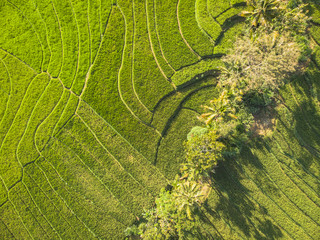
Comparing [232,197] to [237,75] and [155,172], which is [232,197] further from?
[237,75]

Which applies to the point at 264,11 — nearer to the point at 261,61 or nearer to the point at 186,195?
the point at 261,61

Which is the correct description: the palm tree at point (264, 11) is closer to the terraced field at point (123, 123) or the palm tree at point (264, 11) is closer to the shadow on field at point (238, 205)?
the terraced field at point (123, 123)

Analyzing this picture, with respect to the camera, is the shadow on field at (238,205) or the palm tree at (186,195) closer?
the palm tree at (186,195)

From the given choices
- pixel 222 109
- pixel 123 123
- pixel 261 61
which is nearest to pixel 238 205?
pixel 222 109

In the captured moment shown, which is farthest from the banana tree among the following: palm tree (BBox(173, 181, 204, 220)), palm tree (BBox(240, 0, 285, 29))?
palm tree (BBox(240, 0, 285, 29))

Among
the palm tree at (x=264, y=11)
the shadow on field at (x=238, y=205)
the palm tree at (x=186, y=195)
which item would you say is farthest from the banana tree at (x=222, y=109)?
the palm tree at (x=264, y=11)

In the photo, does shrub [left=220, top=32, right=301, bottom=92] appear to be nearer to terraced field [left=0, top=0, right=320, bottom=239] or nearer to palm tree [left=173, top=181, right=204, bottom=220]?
terraced field [left=0, top=0, right=320, bottom=239]

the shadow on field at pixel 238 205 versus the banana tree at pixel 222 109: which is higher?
the banana tree at pixel 222 109
